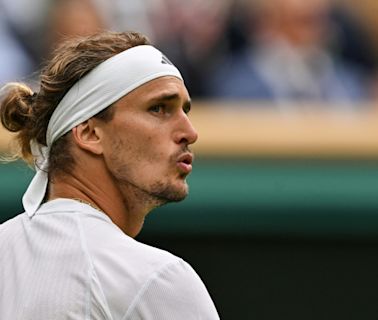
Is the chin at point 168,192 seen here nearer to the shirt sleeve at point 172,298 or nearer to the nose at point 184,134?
the nose at point 184,134

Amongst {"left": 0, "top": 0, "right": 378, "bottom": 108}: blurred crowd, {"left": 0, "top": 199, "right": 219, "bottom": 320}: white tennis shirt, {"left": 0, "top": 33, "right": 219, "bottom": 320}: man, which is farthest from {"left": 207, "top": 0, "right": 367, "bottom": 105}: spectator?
{"left": 0, "top": 199, "right": 219, "bottom": 320}: white tennis shirt

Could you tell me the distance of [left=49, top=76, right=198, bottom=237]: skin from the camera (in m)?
2.65

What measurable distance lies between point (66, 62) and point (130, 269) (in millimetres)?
599

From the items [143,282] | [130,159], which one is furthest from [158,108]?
[143,282]

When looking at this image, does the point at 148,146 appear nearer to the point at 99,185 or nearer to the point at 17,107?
the point at 99,185

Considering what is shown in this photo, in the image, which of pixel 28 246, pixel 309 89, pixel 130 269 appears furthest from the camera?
pixel 309 89

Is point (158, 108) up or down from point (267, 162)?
up

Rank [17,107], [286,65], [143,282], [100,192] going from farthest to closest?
[286,65]
[17,107]
[100,192]
[143,282]

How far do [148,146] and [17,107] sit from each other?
15.3 inches

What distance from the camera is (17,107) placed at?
2.85 metres

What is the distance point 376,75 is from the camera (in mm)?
6203

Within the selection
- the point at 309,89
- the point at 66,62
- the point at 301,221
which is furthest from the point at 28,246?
the point at 309,89

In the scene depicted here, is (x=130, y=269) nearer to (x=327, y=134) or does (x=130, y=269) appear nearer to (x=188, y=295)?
(x=188, y=295)

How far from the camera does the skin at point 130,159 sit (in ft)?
8.69
